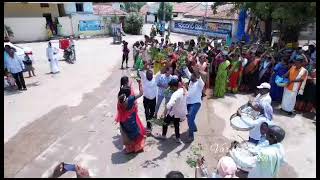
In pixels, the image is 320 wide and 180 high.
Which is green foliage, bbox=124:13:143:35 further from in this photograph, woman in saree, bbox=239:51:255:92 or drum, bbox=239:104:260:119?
drum, bbox=239:104:260:119

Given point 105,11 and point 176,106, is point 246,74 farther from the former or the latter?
point 105,11

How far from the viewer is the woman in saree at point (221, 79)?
967cm

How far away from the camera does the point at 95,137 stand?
7352mm

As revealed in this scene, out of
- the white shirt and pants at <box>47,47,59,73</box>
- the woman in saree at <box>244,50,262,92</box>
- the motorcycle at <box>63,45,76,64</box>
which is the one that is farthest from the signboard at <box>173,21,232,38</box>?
the white shirt and pants at <box>47,47,59,73</box>

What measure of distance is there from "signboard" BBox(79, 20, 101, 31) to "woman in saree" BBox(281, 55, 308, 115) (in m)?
22.5

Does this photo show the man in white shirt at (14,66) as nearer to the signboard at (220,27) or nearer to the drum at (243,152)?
the drum at (243,152)

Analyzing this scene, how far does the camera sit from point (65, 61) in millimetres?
15531

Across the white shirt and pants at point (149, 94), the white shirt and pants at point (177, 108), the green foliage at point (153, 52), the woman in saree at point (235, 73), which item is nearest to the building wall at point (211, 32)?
the green foliage at point (153, 52)

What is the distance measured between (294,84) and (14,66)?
262 inches

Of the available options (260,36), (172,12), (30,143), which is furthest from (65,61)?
(172,12)

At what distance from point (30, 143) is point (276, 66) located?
6.72 meters

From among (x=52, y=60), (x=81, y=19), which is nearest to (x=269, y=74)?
(x=52, y=60)

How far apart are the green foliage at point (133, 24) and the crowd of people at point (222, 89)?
807 inches

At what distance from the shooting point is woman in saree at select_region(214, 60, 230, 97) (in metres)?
9.67
